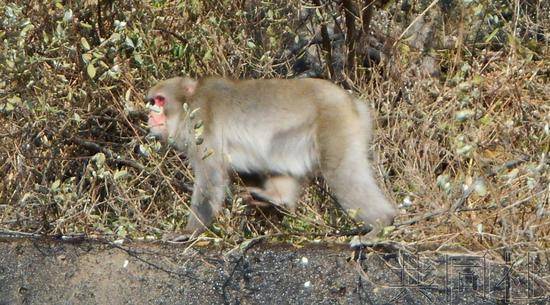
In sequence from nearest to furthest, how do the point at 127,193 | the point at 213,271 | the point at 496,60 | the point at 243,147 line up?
the point at 213,271 < the point at 127,193 < the point at 243,147 < the point at 496,60

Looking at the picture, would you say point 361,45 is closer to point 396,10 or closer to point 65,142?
point 396,10

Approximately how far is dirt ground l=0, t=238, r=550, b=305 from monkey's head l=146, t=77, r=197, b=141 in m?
1.27

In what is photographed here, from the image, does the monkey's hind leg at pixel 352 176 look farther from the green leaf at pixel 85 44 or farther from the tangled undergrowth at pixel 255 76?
the green leaf at pixel 85 44

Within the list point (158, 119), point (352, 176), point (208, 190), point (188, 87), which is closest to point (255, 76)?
point (188, 87)

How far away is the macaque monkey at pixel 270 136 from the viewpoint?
4758mm

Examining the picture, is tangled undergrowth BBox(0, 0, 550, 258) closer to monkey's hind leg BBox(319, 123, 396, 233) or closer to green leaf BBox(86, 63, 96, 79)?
green leaf BBox(86, 63, 96, 79)

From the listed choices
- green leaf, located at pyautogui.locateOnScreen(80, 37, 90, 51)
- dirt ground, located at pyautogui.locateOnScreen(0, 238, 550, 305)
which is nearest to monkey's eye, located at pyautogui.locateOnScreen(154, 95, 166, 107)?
green leaf, located at pyautogui.locateOnScreen(80, 37, 90, 51)

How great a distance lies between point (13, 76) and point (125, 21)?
0.76 m

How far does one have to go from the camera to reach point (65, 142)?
5.57 metres

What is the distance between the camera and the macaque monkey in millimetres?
4758

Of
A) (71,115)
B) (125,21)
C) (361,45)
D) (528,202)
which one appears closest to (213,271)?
(528,202)

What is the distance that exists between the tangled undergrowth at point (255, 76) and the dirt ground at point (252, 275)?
148mm

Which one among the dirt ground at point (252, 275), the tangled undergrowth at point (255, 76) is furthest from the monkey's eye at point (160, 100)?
the dirt ground at point (252, 275)

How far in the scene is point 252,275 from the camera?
3934 mm
